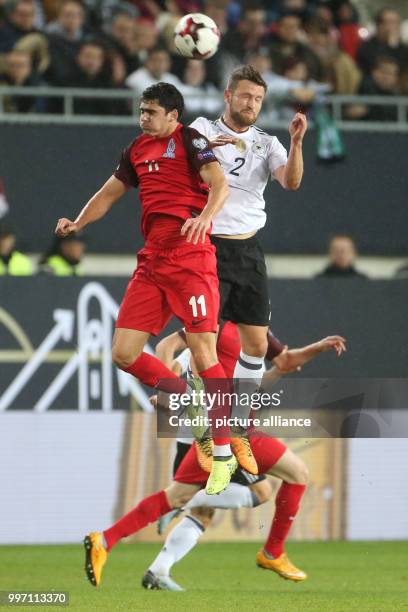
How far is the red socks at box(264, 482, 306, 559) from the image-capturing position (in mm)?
9555

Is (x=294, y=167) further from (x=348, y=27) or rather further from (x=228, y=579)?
(x=348, y=27)

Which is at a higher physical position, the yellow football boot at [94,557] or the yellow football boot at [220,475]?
the yellow football boot at [220,475]

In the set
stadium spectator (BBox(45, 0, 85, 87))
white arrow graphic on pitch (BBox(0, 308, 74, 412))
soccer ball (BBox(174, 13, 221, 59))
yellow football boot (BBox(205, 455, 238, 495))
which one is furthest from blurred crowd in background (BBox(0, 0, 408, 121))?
yellow football boot (BBox(205, 455, 238, 495))

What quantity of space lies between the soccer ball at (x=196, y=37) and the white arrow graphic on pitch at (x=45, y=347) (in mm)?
4351

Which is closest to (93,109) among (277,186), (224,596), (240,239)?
(277,186)

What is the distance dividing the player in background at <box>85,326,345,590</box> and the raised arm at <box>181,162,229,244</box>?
160 cm

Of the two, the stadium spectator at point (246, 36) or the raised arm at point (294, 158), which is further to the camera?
the stadium spectator at point (246, 36)

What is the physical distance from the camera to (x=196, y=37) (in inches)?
358

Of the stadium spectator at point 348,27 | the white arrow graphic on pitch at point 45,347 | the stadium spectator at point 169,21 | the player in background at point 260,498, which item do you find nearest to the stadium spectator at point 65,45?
the stadium spectator at point 169,21

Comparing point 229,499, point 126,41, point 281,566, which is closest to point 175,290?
point 229,499

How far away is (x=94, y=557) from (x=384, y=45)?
943cm

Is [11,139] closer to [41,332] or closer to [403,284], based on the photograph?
[41,332]

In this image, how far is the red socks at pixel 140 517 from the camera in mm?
9070

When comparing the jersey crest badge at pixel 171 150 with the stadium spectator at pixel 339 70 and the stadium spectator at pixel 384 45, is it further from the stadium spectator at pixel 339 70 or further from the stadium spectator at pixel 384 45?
the stadium spectator at pixel 384 45
